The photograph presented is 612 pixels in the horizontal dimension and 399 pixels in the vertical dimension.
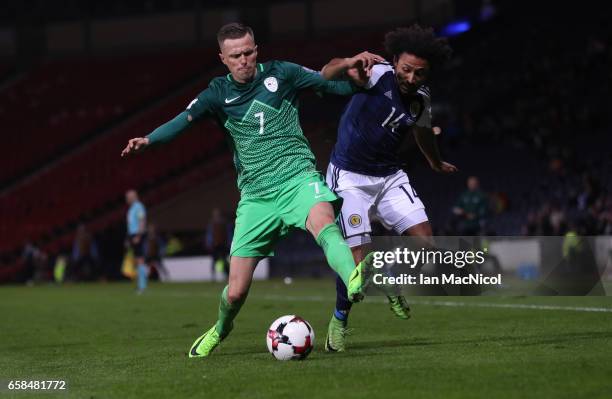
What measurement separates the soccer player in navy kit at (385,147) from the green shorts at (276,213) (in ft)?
3.19

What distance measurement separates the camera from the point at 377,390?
5891 millimetres

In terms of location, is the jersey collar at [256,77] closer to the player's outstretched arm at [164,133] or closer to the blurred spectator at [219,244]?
the player's outstretched arm at [164,133]

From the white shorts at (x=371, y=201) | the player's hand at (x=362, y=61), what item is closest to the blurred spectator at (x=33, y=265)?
the white shorts at (x=371, y=201)

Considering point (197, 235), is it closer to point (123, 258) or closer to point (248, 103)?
point (123, 258)

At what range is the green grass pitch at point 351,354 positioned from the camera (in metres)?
6.07

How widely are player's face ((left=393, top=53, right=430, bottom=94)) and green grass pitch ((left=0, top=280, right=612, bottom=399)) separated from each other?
2069 mm

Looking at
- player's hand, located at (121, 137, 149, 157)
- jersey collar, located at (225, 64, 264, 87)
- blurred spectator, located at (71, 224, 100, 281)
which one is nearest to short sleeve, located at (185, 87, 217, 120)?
jersey collar, located at (225, 64, 264, 87)

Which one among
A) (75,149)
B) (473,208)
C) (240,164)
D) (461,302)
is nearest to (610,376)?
(240,164)

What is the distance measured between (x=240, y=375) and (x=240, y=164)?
168 cm

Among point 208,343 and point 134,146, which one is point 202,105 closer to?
point 134,146

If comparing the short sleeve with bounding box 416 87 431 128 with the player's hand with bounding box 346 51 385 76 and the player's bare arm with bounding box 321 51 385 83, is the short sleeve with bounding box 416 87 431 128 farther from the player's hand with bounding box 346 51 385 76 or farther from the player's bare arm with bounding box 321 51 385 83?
the player's hand with bounding box 346 51 385 76

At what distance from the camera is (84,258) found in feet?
96.9

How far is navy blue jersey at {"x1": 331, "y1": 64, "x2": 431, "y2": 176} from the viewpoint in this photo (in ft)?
27.9

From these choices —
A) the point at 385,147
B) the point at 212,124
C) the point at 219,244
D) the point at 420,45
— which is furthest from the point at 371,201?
the point at 212,124
